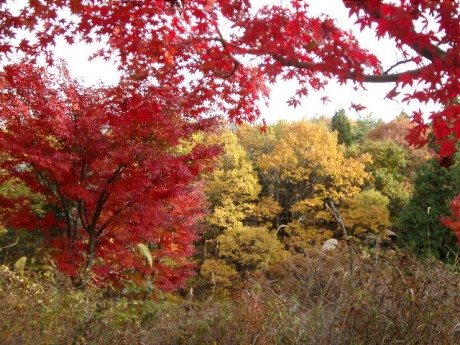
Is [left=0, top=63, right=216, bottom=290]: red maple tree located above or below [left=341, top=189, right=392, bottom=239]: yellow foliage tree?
above

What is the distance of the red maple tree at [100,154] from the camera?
25.1ft

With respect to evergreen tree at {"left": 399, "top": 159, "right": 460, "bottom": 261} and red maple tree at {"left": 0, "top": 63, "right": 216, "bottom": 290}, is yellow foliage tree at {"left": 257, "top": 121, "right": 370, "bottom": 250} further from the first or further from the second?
red maple tree at {"left": 0, "top": 63, "right": 216, "bottom": 290}

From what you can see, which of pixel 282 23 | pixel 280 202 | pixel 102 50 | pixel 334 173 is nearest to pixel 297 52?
pixel 282 23

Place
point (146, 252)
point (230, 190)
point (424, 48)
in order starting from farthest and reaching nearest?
point (230, 190)
point (424, 48)
point (146, 252)

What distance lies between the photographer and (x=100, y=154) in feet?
26.9

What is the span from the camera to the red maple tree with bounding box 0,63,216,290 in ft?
25.1

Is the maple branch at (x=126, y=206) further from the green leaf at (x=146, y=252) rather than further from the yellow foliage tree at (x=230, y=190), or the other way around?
the yellow foliage tree at (x=230, y=190)

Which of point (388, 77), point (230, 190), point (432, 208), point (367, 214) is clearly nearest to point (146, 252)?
point (388, 77)

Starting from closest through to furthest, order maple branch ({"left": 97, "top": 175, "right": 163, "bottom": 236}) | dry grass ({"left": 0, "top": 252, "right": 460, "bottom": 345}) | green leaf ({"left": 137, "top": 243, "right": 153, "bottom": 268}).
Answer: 1. green leaf ({"left": 137, "top": 243, "right": 153, "bottom": 268})
2. dry grass ({"left": 0, "top": 252, "right": 460, "bottom": 345})
3. maple branch ({"left": 97, "top": 175, "right": 163, "bottom": 236})

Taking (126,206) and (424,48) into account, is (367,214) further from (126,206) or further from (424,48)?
(424,48)

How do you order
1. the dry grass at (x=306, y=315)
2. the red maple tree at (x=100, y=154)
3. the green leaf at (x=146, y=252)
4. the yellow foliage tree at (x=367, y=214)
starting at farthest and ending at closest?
the yellow foliage tree at (x=367, y=214)
the red maple tree at (x=100, y=154)
the dry grass at (x=306, y=315)
the green leaf at (x=146, y=252)

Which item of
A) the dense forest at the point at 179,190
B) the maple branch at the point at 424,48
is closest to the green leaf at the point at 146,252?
the dense forest at the point at 179,190

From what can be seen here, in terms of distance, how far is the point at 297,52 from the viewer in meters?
3.96

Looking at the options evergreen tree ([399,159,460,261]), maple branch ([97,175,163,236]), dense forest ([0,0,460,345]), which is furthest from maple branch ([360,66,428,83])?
evergreen tree ([399,159,460,261])
